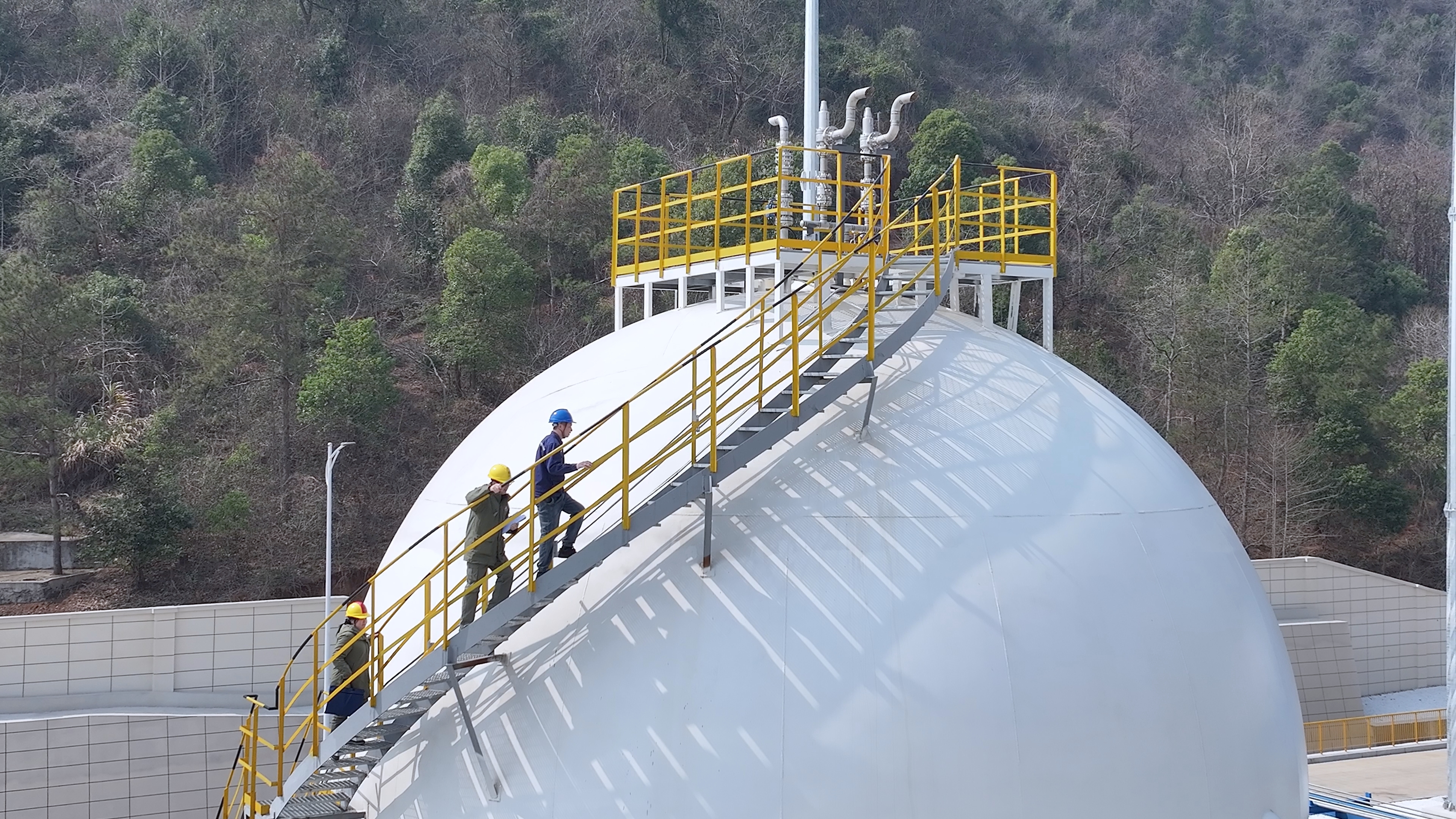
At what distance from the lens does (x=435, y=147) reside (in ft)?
157

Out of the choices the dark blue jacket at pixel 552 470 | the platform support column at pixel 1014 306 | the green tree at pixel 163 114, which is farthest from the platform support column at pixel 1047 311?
the green tree at pixel 163 114

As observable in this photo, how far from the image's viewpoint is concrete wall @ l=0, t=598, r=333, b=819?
19.1 m

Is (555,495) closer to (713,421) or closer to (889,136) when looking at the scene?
(713,421)

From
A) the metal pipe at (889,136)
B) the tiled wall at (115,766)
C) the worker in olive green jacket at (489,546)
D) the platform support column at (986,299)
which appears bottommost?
the tiled wall at (115,766)

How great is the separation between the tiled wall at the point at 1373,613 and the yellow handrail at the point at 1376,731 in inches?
→ 50.9

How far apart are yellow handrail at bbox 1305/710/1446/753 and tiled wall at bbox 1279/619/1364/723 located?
51cm

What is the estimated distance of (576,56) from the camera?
56844 millimetres

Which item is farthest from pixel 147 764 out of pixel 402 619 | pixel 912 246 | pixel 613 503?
pixel 912 246

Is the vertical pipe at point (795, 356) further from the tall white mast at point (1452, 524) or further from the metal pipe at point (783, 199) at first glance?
the tall white mast at point (1452, 524)

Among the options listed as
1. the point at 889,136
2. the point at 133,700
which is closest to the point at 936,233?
the point at 889,136

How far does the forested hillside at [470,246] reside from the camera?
3497 centimetres

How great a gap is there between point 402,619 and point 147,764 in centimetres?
1202

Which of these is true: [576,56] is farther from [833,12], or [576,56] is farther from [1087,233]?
[1087,233]

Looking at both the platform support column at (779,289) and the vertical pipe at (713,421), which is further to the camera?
the platform support column at (779,289)
